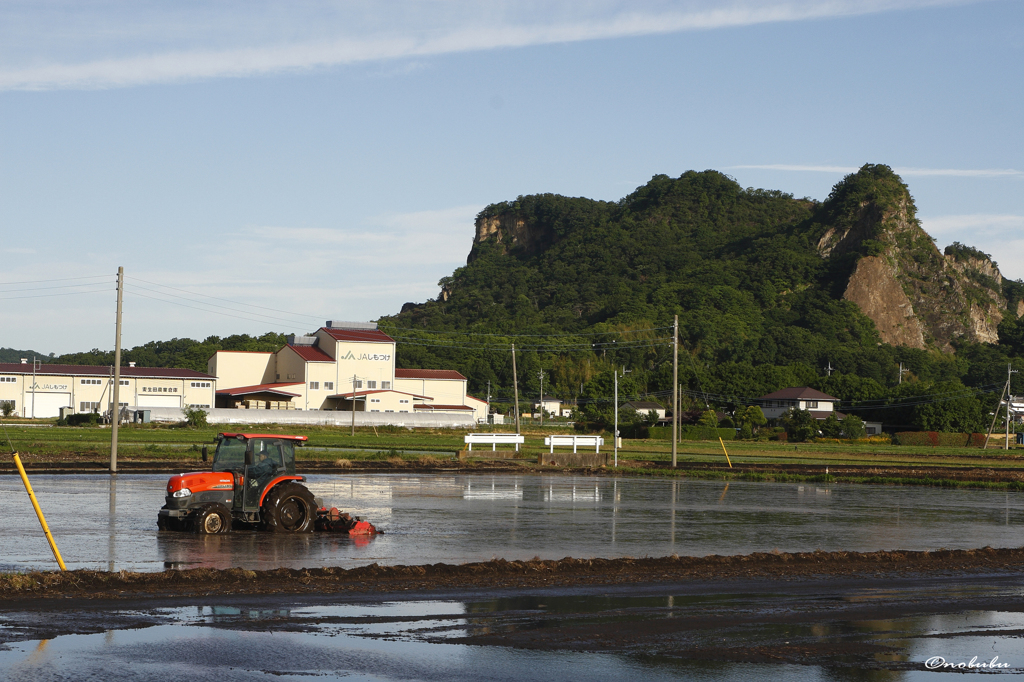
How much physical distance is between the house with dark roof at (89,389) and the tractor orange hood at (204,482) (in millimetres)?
86120

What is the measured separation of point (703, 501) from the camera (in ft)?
91.6

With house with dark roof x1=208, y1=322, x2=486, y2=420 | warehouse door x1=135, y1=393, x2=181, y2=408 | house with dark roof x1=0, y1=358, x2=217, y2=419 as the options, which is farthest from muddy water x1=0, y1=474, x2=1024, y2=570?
house with dark roof x1=0, y1=358, x2=217, y2=419

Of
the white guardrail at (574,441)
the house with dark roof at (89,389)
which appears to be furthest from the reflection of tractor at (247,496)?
the house with dark roof at (89,389)

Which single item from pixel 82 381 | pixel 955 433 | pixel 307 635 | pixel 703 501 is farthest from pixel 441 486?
pixel 82 381

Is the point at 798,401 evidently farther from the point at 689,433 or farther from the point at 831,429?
the point at 689,433

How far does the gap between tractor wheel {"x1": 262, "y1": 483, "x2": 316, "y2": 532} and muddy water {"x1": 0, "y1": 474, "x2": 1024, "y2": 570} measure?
15.4 inches

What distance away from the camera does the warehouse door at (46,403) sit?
100875mm

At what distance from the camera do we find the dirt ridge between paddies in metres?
11.9

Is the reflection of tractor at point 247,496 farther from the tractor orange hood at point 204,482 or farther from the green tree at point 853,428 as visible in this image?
the green tree at point 853,428

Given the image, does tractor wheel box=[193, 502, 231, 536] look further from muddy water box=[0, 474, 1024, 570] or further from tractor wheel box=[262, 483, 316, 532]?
tractor wheel box=[262, 483, 316, 532]

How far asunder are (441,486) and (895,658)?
2292 centimetres

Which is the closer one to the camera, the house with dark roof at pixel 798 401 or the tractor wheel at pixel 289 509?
the tractor wheel at pixel 289 509

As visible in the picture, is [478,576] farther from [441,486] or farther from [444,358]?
[444,358]

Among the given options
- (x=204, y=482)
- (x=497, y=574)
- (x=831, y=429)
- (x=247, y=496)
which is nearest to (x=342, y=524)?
(x=247, y=496)
